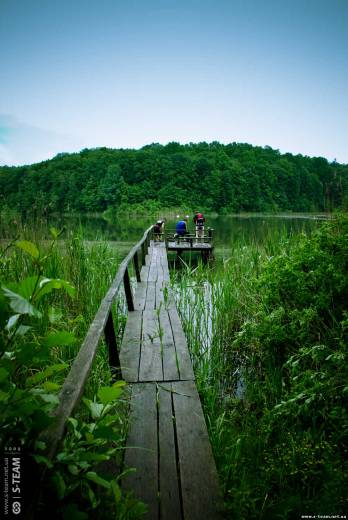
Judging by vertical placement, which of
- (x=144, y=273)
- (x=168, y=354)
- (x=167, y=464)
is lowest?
(x=167, y=464)

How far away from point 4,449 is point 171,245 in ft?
45.0

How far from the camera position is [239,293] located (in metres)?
5.41

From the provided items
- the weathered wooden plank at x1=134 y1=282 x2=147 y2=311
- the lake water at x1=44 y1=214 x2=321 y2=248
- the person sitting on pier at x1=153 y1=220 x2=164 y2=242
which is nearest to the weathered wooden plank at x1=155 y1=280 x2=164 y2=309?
the weathered wooden plank at x1=134 y1=282 x2=147 y2=311

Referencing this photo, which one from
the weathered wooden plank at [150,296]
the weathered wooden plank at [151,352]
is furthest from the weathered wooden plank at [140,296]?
the weathered wooden plank at [151,352]

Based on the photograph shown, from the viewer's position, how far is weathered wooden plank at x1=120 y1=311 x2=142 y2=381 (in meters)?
2.93

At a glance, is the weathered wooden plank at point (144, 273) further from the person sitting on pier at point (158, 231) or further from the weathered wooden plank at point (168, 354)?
the person sitting on pier at point (158, 231)

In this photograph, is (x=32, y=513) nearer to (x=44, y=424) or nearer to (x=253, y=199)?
(x=44, y=424)

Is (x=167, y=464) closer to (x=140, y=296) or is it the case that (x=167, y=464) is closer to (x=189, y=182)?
(x=140, y=296)

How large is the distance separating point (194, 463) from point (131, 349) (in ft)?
5.58

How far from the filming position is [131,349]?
136 inches

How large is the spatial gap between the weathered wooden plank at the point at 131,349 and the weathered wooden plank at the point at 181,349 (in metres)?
0.44

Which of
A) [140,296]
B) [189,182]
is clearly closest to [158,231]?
[140,296]

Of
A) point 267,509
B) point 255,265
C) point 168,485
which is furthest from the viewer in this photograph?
point 255,265

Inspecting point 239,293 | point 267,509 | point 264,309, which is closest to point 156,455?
point 267,509
